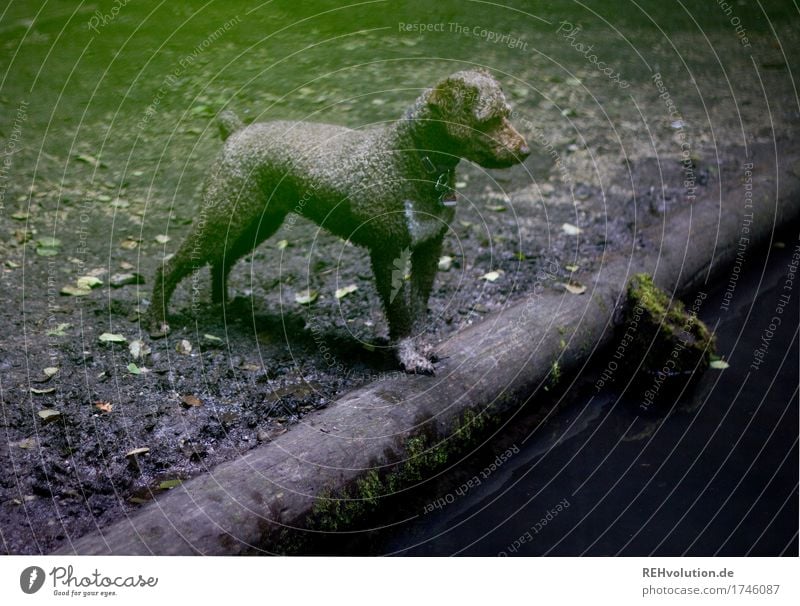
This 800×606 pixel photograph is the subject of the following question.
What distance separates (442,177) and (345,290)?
1.53 metres

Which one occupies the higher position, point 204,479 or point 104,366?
point 204,479

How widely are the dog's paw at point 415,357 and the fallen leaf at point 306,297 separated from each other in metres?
1.03

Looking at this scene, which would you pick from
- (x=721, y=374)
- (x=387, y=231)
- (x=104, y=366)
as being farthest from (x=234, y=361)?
(x=721, y=374)

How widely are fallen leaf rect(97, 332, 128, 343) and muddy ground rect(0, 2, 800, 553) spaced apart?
3 centimetres

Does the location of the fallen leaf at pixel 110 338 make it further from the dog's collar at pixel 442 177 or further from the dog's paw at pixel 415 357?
the dog's collar at pixel 442 177

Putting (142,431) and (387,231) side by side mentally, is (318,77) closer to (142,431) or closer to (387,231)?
(387,231)

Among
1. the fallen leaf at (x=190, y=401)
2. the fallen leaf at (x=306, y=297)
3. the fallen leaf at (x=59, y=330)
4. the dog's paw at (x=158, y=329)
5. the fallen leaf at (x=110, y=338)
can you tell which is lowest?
the fallen leaf at (x=190, y=401)

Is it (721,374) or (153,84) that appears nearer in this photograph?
(721,374)

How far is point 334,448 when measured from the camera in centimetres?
329

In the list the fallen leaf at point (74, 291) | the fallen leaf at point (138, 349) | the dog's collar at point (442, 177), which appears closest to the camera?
the dog's collar at point (442, 177)

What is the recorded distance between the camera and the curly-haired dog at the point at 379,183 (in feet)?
11.3

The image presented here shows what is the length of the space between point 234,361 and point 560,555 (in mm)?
2016

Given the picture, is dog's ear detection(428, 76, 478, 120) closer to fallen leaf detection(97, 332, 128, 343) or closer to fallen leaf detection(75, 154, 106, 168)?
fallen leaf detection(97, 332, 128, 343)

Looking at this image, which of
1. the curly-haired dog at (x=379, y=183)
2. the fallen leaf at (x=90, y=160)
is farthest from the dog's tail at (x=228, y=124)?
the fallen leaf at (x=90, y=160)
